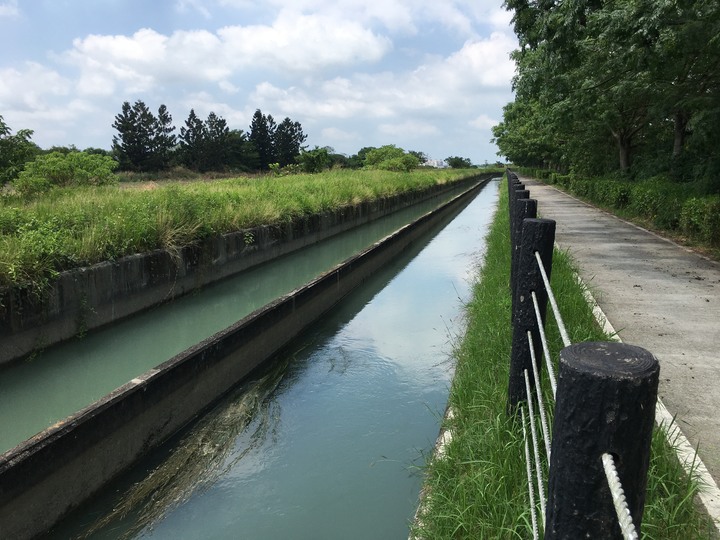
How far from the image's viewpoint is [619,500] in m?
1.00

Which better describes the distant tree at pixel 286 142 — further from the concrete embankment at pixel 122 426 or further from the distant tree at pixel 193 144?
the concrete embankment at pixel 122 426

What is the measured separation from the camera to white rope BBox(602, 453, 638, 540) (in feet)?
2.98

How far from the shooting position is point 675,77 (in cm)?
1179

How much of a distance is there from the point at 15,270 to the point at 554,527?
5.79m

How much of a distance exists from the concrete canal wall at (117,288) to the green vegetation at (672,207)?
820 centimetres

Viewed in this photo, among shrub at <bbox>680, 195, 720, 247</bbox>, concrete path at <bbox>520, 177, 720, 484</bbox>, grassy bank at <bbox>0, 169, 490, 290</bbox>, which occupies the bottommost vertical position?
concrete path at <bbox>520, 177, 720, 484</bbox>

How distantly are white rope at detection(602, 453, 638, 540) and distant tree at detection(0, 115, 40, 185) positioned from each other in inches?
535

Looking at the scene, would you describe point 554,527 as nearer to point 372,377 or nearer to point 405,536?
point 405,536

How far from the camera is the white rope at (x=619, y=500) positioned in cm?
91

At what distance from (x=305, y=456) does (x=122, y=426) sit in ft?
4.32

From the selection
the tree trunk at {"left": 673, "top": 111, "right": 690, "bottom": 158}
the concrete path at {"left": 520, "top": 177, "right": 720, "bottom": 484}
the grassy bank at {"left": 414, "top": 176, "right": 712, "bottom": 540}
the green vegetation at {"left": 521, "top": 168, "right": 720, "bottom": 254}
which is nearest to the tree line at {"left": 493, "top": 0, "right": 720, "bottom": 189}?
the tree trunk at {"left": 673, "top": 111, "right": 690, "bottom": 158}

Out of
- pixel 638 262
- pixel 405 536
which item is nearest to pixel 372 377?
pixel 405 536

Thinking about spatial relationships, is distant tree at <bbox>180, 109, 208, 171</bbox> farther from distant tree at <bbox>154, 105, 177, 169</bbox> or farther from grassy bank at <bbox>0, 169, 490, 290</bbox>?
grassy bank at <bbox>0, 169, 490, 290</bbox>

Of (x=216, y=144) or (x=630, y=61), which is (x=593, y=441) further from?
(x=216, y=144)
